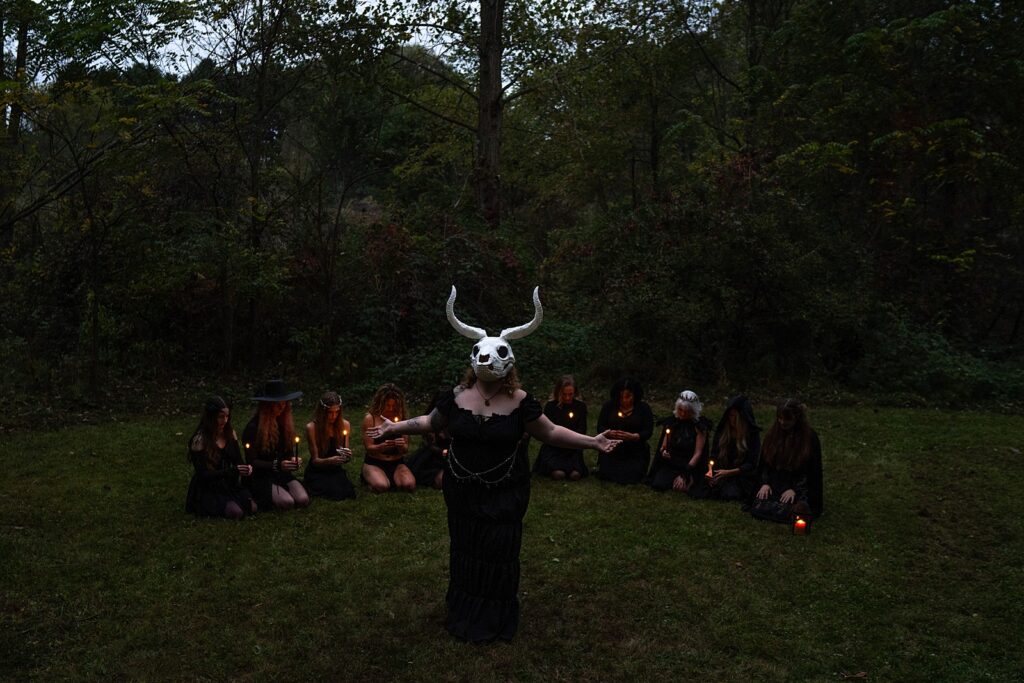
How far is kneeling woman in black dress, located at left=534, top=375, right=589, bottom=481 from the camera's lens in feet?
32.5

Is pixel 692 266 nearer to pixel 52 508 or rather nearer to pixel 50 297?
pixel 52 508

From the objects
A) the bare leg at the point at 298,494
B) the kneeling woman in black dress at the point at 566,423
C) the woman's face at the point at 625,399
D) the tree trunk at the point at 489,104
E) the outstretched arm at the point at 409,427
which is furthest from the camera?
the tree trunk at the point at 489,104

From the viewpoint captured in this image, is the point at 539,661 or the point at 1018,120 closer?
the point at 539,661

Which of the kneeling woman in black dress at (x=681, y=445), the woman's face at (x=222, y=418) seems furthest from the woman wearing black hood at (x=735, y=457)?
the woman's face at (x=222, y=418)

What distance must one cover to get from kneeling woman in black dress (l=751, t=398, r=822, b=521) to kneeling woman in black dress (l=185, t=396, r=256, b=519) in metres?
5.48

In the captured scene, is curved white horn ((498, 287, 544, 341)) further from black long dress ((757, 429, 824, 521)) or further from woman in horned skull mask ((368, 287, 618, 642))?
black long dress ((757, 429, 824, 521))

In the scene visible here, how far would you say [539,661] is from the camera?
5.66m

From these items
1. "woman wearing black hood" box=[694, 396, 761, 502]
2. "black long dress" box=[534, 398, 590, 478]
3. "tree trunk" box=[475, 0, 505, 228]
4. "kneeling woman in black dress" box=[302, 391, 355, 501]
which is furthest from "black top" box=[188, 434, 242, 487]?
"tree trunk" box=[475, 0, 505, 228]

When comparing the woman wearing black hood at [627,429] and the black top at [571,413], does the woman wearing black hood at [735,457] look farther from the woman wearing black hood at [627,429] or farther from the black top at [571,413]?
the black top at [571,413]

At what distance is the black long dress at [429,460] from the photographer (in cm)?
945

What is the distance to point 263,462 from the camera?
849 centimetres

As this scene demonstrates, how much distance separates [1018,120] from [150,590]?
17.6 metres

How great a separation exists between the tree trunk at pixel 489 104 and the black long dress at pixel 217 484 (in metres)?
10.8

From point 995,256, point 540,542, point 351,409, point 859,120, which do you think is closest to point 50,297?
point 351,409
